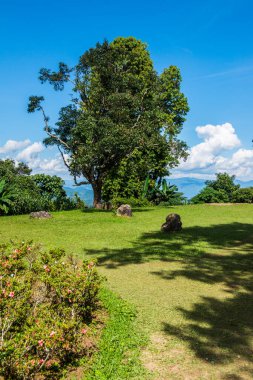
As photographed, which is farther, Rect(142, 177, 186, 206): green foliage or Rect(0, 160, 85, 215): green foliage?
Rect(142, 177, 186, 206): green foliage

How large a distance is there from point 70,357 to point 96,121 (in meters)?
18.2

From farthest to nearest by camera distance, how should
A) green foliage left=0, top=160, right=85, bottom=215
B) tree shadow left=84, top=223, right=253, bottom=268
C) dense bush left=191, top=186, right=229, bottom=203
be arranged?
dense bush left=191, top=186, right=229, bottom=203
green foliage left=0, top=160, right=85, bottom=215
tree shadow left=84, top=223, right=253, bottom=268

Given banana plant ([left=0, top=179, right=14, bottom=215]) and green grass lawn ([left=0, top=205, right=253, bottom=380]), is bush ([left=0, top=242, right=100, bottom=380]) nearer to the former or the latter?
green grass lawn ([left=0, top=205, right=253, bottom=380])

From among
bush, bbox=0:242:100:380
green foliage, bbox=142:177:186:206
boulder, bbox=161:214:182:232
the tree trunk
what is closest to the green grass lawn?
boulder, bbox=161:214:182:232

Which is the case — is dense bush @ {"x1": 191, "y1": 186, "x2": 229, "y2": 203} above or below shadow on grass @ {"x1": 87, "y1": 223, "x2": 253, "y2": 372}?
above

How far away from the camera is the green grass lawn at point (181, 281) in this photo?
489 cm

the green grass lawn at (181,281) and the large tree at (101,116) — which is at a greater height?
the large tree at (101,116)

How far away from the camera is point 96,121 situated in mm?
21781

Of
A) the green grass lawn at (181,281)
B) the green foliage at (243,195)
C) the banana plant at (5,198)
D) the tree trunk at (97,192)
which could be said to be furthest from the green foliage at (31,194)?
the green foliage at (243,195)

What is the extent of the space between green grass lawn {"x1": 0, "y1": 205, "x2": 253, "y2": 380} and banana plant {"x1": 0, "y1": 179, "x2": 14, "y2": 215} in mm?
2554

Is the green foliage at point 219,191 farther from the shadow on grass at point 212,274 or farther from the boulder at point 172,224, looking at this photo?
the boulder at point 172,224

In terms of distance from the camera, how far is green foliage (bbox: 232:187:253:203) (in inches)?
1288

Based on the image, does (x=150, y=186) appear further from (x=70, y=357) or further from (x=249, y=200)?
(x=70, y=357)

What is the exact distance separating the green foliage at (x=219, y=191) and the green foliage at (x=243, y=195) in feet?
1.61
